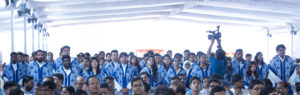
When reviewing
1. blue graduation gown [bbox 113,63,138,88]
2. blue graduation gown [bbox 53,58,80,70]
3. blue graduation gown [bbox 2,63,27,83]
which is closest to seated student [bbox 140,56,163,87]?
blue graduation gown [bbox 113,63,138,88]

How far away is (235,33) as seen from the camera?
85.1 ft

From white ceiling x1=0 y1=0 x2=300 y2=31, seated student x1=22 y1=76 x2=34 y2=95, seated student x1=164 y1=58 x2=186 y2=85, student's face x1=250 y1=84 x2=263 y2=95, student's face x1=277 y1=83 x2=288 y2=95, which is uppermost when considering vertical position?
white ceiling x1=0 y1=0 x2=300 y2=31

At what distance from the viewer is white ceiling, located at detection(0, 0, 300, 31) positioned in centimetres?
1494

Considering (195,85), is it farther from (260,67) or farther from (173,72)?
(260,67)

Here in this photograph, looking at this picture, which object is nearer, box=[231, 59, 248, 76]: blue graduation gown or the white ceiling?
box=[231, 59, 248, 76]: blue graduation gown

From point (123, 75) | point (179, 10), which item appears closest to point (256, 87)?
point (123, 75)

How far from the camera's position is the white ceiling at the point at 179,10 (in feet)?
49.0

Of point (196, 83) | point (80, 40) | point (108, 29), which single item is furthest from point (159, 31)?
point (196, 83)

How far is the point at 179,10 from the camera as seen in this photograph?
1955cm

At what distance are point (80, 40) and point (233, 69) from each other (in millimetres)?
16964

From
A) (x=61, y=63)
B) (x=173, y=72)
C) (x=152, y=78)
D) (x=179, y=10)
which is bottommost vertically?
(x=152, y=78)

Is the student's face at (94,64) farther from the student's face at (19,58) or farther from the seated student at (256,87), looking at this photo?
the seated student at (256,87)

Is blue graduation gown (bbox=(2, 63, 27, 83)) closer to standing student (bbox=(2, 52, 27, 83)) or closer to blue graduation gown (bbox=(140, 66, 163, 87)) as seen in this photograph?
standing student (bbox=(2, 52, 27, 83))

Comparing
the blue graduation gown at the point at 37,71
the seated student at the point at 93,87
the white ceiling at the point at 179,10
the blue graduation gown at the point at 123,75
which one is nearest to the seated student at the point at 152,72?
the blue graduation gown at the point at 123,75
